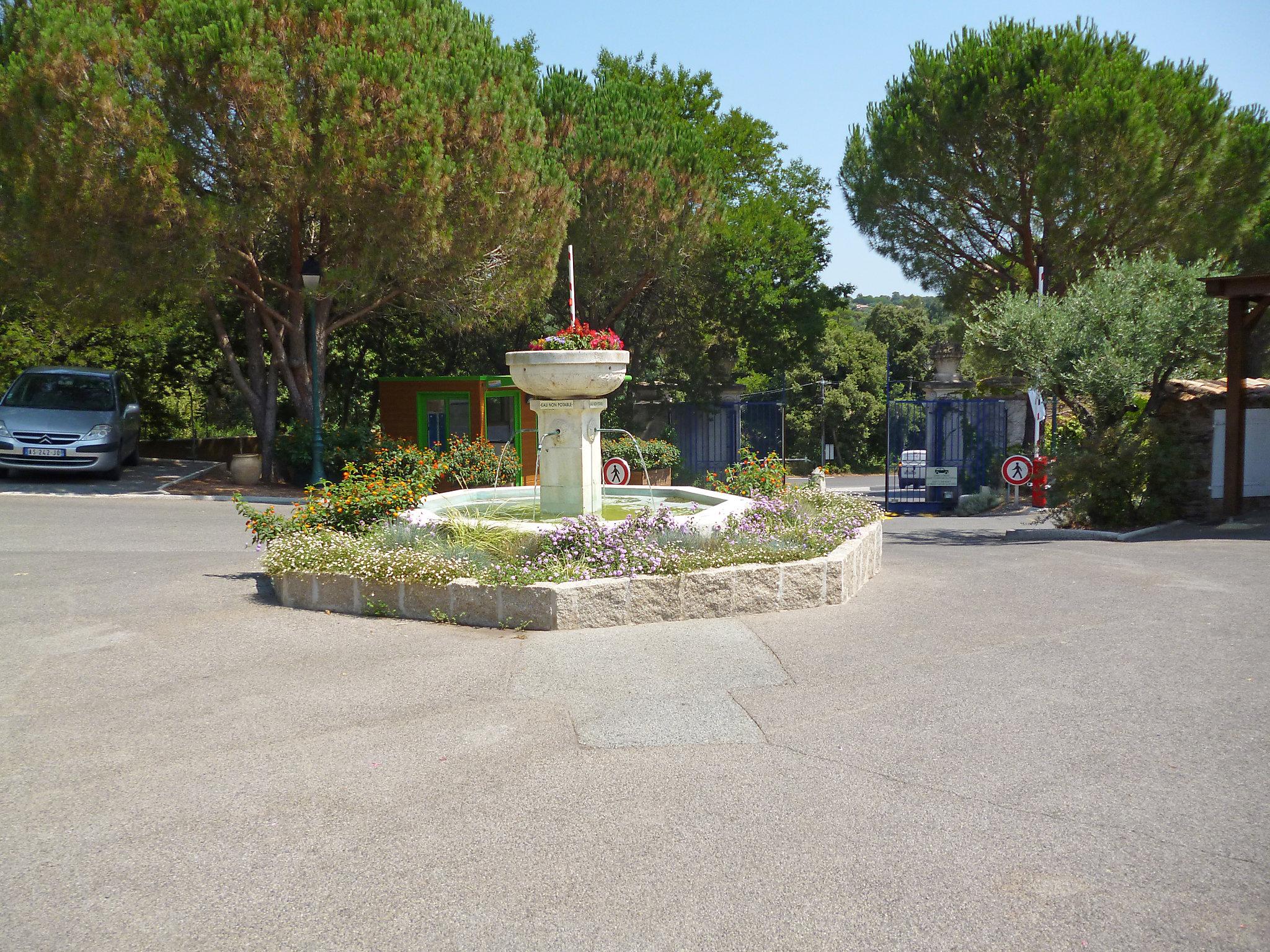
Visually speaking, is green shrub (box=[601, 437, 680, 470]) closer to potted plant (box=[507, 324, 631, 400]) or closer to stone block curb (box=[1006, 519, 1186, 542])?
stone block curb (box=[1006, 519, 1186, 542])

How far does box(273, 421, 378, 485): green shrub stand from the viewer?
19281 millimetres

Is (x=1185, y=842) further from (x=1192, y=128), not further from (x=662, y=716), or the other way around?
(x=1192, y=128)

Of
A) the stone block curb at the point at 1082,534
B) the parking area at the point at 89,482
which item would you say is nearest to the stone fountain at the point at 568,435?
the stone block curb at the point at 1082,534

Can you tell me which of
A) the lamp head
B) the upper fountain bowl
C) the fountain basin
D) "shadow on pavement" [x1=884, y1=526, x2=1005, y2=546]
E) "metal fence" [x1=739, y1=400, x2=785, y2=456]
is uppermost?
the lamp head

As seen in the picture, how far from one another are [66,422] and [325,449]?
4.27m

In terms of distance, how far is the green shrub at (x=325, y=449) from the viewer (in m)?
19.3

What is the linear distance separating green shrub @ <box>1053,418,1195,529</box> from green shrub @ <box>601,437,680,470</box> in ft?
36.3

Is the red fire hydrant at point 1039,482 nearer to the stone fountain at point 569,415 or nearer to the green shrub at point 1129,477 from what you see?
the green shrub at point 1129,477

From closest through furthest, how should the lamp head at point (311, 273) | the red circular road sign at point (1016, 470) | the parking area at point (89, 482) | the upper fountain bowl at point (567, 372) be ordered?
the upper fountain bowl at point (567, 372) → the parking area at point (89, 482) → the lamp head at point (311, 273) → the red circular road sign at point (1016, 470)

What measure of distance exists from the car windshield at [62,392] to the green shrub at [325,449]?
3081 millimetres

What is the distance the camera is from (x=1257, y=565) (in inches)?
389

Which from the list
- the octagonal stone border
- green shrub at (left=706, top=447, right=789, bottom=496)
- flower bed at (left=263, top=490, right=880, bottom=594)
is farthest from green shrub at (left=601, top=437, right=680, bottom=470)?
the octagonal stone border

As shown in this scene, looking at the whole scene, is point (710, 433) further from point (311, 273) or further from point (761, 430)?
point (311, 273)

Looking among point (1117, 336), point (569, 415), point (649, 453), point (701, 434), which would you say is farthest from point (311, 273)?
point (701, 434)
